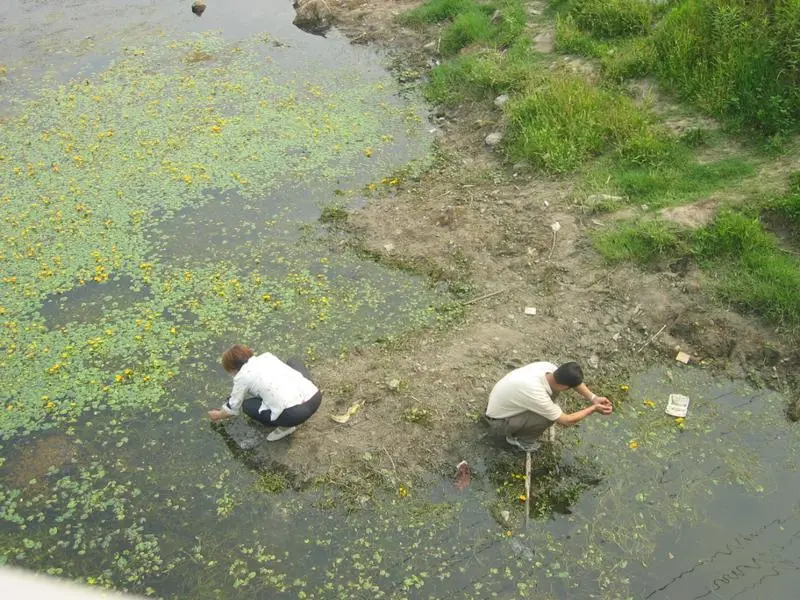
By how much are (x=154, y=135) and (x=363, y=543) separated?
26.0 feet

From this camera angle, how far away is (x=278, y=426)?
6641 millimetres

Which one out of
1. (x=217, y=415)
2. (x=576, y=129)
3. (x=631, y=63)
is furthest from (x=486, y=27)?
(x=217, y=415)

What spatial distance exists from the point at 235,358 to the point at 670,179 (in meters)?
5.89

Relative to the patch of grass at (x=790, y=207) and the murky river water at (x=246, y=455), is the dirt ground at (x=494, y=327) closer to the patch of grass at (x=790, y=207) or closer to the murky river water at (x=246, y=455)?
the murky river water at (x=246, y=455)

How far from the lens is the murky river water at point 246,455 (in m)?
5.83

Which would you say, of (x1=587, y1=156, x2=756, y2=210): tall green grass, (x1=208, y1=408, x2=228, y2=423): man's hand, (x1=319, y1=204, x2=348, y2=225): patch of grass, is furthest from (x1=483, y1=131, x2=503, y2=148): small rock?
(x1=208, y1=408, x2=228, y2=423): man's hand

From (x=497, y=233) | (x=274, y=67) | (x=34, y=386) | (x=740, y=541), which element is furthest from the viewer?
(x=274, y=67)

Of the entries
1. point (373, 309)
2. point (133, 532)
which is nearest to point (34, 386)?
point (133, 532)

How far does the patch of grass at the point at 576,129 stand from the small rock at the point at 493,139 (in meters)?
0.15

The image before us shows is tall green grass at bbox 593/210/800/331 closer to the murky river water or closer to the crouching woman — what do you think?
the murky river water

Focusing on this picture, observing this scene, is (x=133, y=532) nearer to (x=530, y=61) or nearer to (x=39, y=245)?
(x=39, y=245)

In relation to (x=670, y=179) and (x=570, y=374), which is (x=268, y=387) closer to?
(x=570, y=374)

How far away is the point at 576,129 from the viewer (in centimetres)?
1016

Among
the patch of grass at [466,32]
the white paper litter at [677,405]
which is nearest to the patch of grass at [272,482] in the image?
the white paper litter at [677,405]
